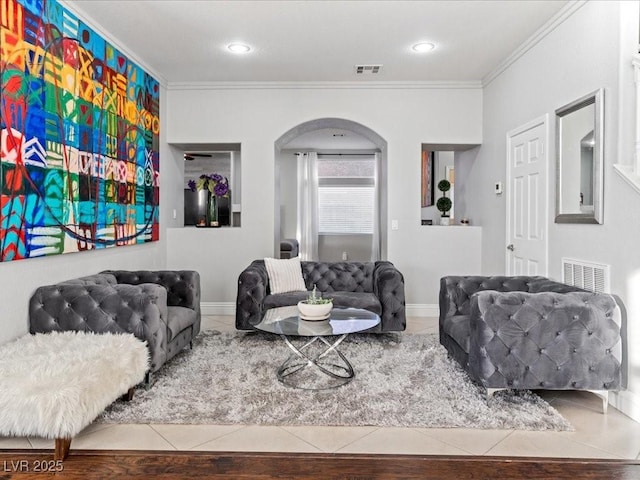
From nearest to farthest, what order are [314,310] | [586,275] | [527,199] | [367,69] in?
1. [586,275]
2. [314,310]
3. [527,199]
4. [367,69]

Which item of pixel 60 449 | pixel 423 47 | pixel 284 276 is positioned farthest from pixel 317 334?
pixel 423 47

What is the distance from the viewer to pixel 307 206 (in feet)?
31.6

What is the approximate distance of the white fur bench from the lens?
2148 millimetres

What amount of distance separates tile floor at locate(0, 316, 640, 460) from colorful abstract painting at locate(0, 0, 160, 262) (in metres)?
1.35

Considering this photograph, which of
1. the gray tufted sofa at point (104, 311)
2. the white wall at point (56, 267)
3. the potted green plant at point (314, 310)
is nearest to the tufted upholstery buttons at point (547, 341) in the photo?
the potted green plant at point (314, 310)

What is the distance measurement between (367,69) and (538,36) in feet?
5.86

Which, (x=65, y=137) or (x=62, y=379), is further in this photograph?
(x=65, y=137)

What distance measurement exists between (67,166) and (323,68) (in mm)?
2930

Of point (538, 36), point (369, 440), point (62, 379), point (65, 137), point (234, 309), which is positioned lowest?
point (369, 440)

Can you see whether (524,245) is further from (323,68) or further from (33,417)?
(33,417)

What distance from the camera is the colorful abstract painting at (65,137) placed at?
2.93 m

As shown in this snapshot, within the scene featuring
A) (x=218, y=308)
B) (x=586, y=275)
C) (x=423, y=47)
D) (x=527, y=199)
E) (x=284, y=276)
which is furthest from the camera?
(x=218, y=308)

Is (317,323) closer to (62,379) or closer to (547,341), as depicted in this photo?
(547,341)

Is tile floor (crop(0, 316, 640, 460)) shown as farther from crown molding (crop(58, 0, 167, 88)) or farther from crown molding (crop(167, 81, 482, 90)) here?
crown molding (crop(167, 81, 482, 90))
